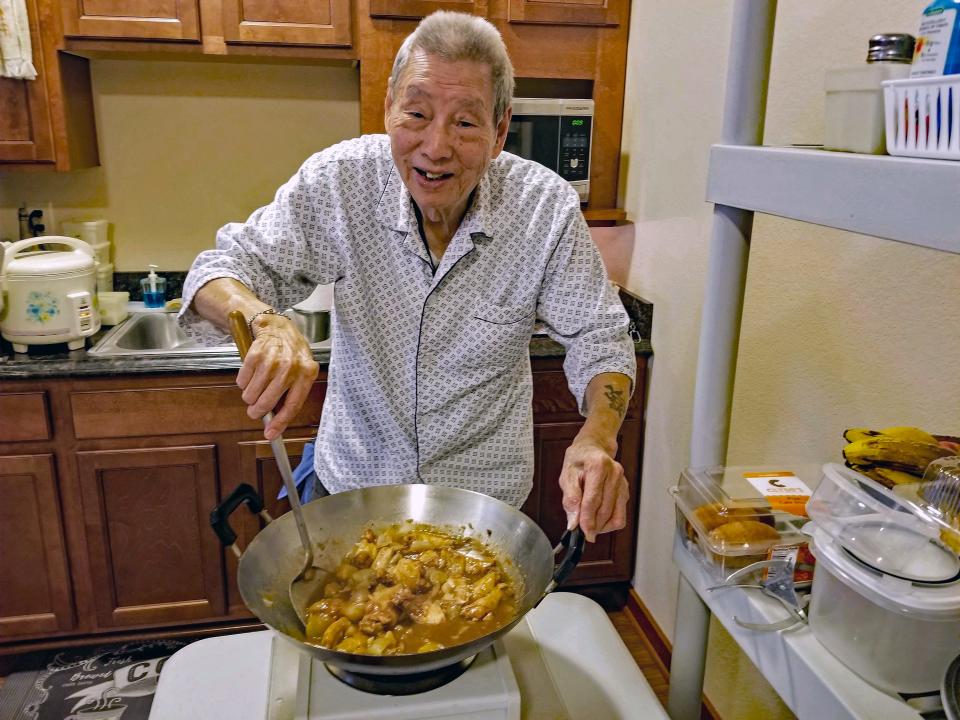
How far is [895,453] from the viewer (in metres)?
0.80

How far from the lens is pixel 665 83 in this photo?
2287 mm

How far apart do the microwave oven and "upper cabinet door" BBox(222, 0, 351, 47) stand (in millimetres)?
593

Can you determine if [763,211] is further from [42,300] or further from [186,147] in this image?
[186,147]

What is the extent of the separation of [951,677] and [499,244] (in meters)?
1.07

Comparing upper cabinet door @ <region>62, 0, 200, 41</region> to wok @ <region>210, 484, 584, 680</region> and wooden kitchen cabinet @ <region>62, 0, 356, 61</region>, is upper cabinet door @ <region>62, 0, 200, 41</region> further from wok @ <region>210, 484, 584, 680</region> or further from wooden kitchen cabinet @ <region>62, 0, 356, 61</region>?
wok @ <region>210, 484, 584, 680</region>

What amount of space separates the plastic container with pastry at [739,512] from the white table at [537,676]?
268 mm

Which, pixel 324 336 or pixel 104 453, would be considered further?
pixel 324 336

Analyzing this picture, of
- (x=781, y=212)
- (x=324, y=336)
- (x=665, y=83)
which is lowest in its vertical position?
(x=324, y=336)

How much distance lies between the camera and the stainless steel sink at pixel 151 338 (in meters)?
2.33


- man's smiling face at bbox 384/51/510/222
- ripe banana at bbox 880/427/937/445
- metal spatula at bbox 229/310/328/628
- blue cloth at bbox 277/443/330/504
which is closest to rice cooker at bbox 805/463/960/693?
ripe banana at bbox 880/427/937/445

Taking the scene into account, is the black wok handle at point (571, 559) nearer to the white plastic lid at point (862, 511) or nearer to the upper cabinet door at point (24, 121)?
the white plastic lid at point (862, 511)

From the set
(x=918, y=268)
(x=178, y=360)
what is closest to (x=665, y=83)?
(x=918, y=268)

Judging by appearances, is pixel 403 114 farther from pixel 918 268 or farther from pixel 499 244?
pixel 918 268

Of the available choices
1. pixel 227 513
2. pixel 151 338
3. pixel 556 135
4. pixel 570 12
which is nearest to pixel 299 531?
pixel 227 513
